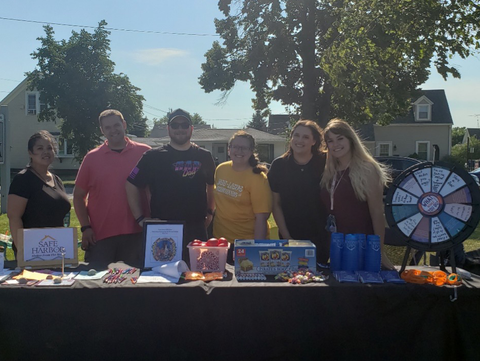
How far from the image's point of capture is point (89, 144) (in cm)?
2128

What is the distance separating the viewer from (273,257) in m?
2.42

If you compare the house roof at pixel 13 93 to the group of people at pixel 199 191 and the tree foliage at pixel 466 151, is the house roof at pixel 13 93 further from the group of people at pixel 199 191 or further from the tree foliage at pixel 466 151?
the tree foliage at pixel 466 151

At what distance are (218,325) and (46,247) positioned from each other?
117 cm

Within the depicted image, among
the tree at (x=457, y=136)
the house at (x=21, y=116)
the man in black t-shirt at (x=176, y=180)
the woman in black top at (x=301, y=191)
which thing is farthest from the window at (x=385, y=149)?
the tree at (x=457, y=136)

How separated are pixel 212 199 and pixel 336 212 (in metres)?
1.01

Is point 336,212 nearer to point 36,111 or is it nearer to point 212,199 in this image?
point 212,199

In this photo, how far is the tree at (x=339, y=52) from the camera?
6949 millimetres

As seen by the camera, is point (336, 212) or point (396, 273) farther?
point (336, 212)

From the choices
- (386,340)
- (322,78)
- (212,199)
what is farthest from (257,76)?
(386,340)

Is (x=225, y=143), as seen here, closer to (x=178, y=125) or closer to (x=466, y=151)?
(x=466, y=151)

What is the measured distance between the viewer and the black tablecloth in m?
2.16

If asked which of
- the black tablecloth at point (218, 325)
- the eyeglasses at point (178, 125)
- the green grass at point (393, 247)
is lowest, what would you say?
the green grass at point (393, 247)

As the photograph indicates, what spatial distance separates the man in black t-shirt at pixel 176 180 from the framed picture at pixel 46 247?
61 centimetres

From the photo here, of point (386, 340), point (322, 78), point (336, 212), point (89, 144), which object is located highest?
point (322, 78)
